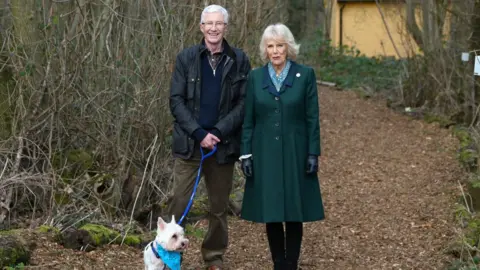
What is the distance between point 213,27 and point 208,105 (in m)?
0.59

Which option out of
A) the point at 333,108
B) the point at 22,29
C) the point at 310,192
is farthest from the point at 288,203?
the point at 333,108

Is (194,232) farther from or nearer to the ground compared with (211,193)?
nearer to the ground

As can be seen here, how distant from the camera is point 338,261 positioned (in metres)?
7.56

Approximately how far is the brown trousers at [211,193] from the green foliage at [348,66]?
12.8m

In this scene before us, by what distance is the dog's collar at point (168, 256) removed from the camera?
18.6 feet

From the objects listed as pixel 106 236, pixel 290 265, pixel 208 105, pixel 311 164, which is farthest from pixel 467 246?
pixel 106 236

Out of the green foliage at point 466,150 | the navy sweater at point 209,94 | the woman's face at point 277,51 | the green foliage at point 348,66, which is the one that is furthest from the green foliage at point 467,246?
the green foliage at point 348,66

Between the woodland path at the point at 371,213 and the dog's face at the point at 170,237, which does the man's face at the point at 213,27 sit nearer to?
the dog's face at the point at 170,237

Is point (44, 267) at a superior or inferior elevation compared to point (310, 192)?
inferior

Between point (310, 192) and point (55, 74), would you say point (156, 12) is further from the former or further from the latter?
point (310, 192)

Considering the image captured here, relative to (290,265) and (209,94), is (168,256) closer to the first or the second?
(290,265)

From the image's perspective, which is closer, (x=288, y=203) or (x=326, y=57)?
(x=288, y=203)

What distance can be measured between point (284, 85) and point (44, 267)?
7.39 ft

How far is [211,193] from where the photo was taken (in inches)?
264
